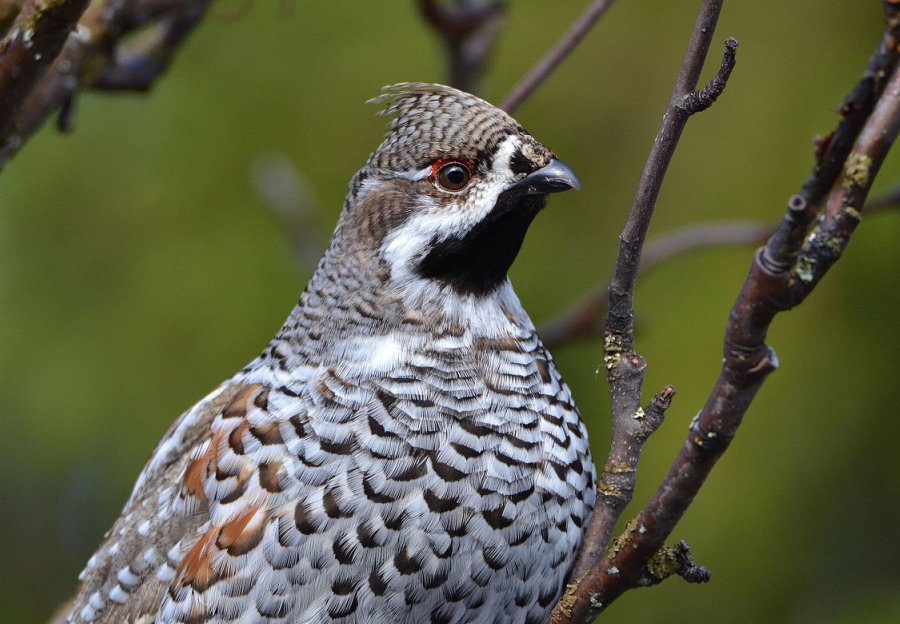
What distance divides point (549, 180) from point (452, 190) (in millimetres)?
314

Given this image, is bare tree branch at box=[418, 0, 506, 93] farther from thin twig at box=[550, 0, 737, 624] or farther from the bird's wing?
thin twig at box=[550, 0, 737, 624]

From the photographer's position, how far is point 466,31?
3.96 meters

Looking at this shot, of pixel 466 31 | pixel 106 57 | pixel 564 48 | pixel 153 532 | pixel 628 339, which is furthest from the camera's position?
pixel 466 31

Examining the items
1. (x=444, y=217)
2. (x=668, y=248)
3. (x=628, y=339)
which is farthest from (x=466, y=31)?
(x=628, y=339)

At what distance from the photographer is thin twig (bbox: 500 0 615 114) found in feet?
10.1

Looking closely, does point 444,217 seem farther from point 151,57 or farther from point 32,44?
point 151,57

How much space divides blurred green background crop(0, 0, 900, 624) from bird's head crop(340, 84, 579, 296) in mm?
1919

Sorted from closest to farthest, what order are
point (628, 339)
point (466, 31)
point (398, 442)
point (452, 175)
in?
1. point (628, 339)
2. point (398, 442)
3. point (452, 175)
4. point (466, 31)

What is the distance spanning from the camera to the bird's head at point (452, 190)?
2746 mm

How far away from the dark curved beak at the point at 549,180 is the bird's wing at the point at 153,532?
981 millimetres

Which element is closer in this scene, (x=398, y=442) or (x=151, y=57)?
(x=398, y=442)

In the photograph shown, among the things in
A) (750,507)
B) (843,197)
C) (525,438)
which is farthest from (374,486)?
(750,507)

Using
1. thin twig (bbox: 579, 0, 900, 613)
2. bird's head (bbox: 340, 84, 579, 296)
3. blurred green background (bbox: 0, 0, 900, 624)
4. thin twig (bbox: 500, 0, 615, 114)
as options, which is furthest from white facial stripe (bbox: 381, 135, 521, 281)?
blurred green background (bbox: 0, 0, 900, 624)

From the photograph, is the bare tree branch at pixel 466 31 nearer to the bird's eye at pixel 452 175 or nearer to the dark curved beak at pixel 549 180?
the bird's eye at pixel 452 175
